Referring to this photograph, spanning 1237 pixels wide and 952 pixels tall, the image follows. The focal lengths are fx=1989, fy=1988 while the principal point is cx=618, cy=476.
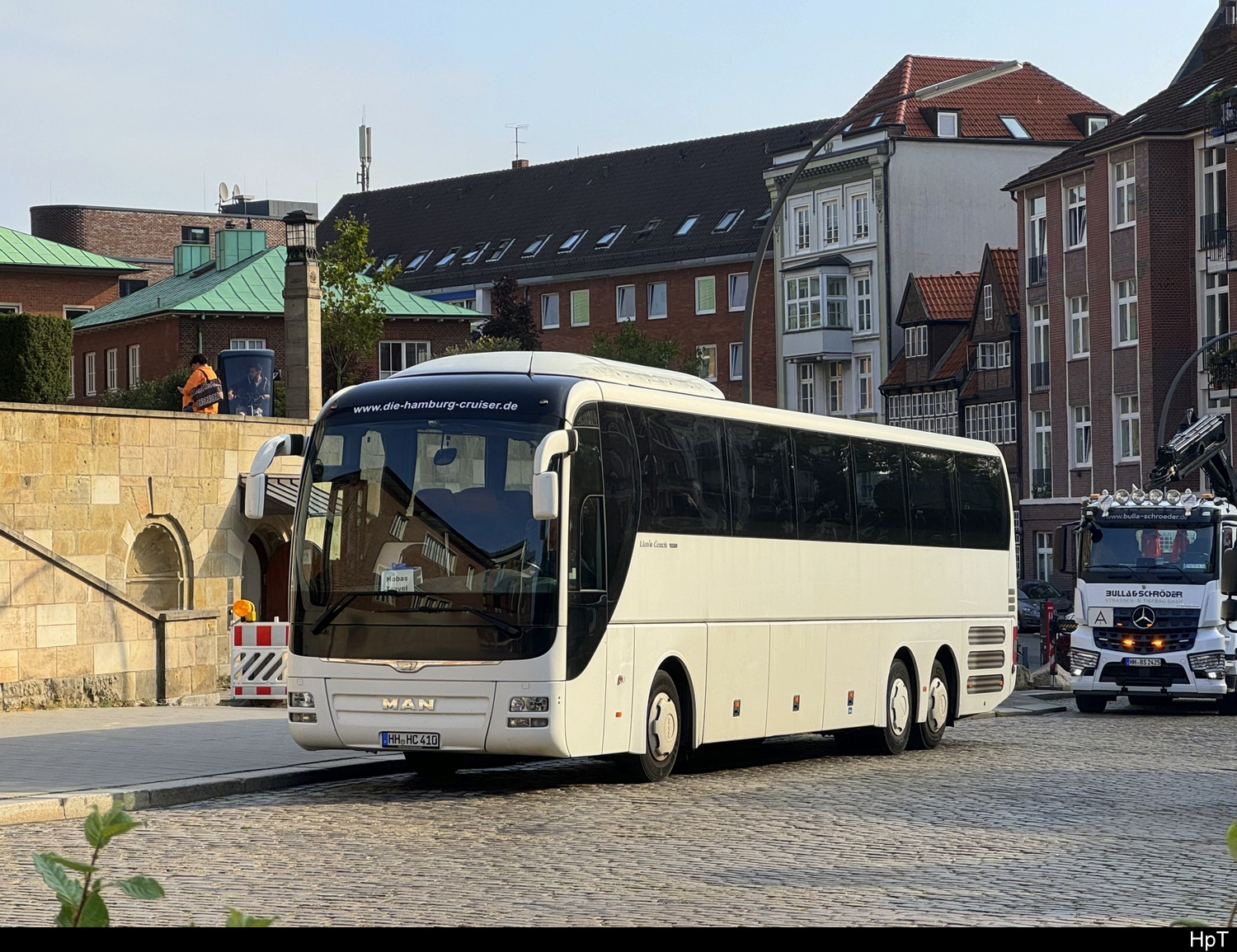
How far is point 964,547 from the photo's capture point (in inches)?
856

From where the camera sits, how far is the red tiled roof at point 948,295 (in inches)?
3024

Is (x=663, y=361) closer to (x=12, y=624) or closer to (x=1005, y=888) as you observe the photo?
(x=12, y=624)

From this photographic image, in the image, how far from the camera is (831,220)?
84.3 metres

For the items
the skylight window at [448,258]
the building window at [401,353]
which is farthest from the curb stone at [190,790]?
the skylight window at [448,258]

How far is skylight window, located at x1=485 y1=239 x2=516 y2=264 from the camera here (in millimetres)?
103000

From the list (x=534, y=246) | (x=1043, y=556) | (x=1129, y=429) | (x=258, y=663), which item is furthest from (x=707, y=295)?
(x=258, y=663)

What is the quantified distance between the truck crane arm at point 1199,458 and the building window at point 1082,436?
1249 inches

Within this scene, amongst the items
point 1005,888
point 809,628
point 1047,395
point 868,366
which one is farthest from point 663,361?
point 1005,888

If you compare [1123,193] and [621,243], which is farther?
[621,243]

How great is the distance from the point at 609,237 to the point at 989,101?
864 inches

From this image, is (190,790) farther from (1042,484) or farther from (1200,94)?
(1042,484)

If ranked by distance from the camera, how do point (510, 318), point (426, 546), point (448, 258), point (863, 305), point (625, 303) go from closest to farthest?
1. point (426, 546)
2. point (510, 318)
3. point (863, 305)
4. point (625, 303)
5. point (448, 258)

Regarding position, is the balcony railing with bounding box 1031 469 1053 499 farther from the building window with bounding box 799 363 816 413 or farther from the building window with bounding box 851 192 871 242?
the building window with bounding box 799 363 816 413

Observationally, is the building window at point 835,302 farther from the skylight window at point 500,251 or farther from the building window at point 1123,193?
the skylight window at point 500,251
